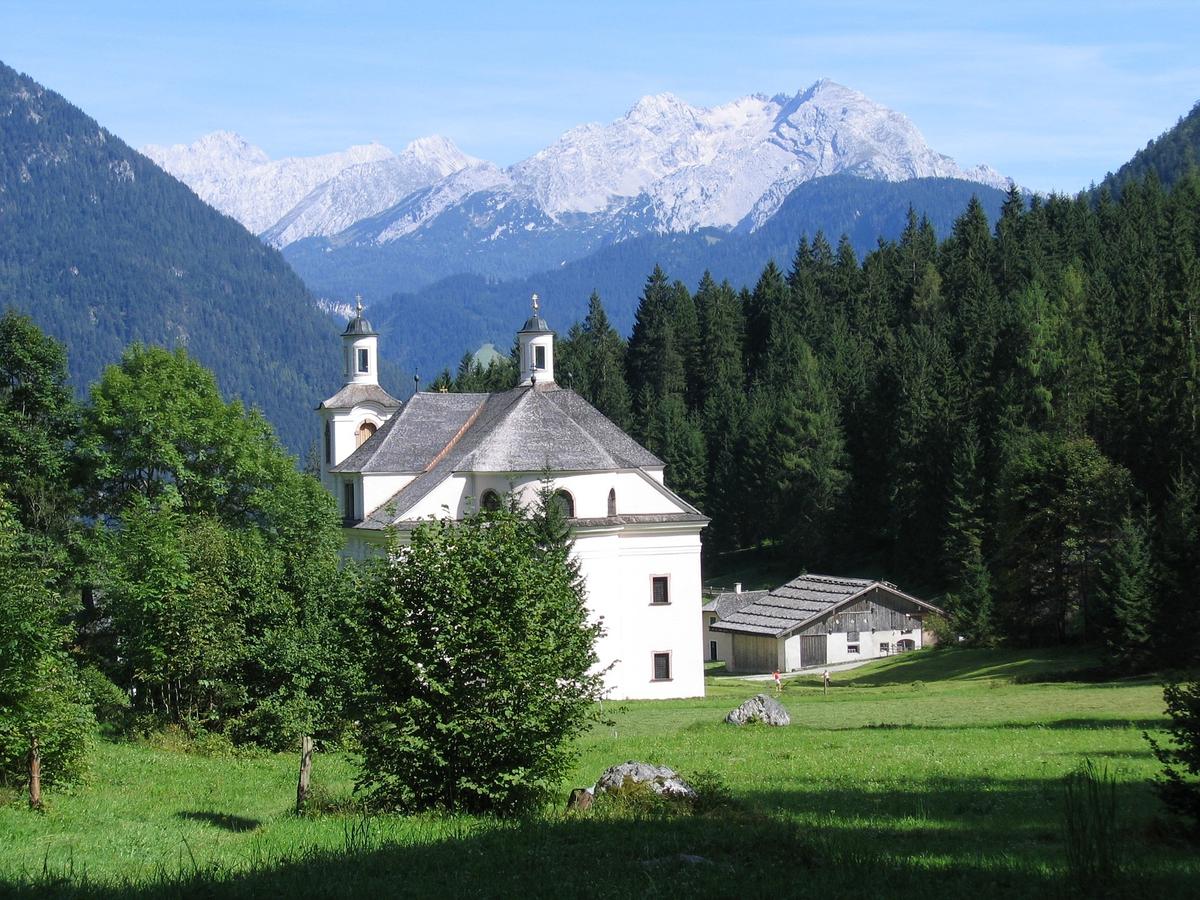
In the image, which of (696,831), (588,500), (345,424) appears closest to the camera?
(696,831)

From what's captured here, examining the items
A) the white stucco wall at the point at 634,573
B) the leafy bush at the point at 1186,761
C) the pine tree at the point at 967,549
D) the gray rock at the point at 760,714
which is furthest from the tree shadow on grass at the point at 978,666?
the leafy bush at the point at 1186,761

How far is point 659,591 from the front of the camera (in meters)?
49.2

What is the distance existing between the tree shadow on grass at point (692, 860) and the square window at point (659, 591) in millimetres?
31411

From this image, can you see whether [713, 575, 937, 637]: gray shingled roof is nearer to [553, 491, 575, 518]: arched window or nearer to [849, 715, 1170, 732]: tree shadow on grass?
[553, 491, 575, 518]: arched window

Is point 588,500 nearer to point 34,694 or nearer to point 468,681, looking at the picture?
point 34,694

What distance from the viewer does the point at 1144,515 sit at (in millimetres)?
52438

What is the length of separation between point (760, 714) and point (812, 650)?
34.3 metres

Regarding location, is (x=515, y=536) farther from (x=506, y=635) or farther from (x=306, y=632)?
(x=306, y=632)

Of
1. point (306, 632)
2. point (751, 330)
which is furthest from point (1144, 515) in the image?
point (751, 330)

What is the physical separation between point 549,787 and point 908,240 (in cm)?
11763

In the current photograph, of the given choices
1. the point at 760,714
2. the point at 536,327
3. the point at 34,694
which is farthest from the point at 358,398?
the point at 34,694

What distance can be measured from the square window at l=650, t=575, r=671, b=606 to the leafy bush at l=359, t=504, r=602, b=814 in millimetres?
30992

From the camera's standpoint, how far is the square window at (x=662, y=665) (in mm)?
48781

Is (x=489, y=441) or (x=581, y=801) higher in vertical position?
(x=489, y=441)
